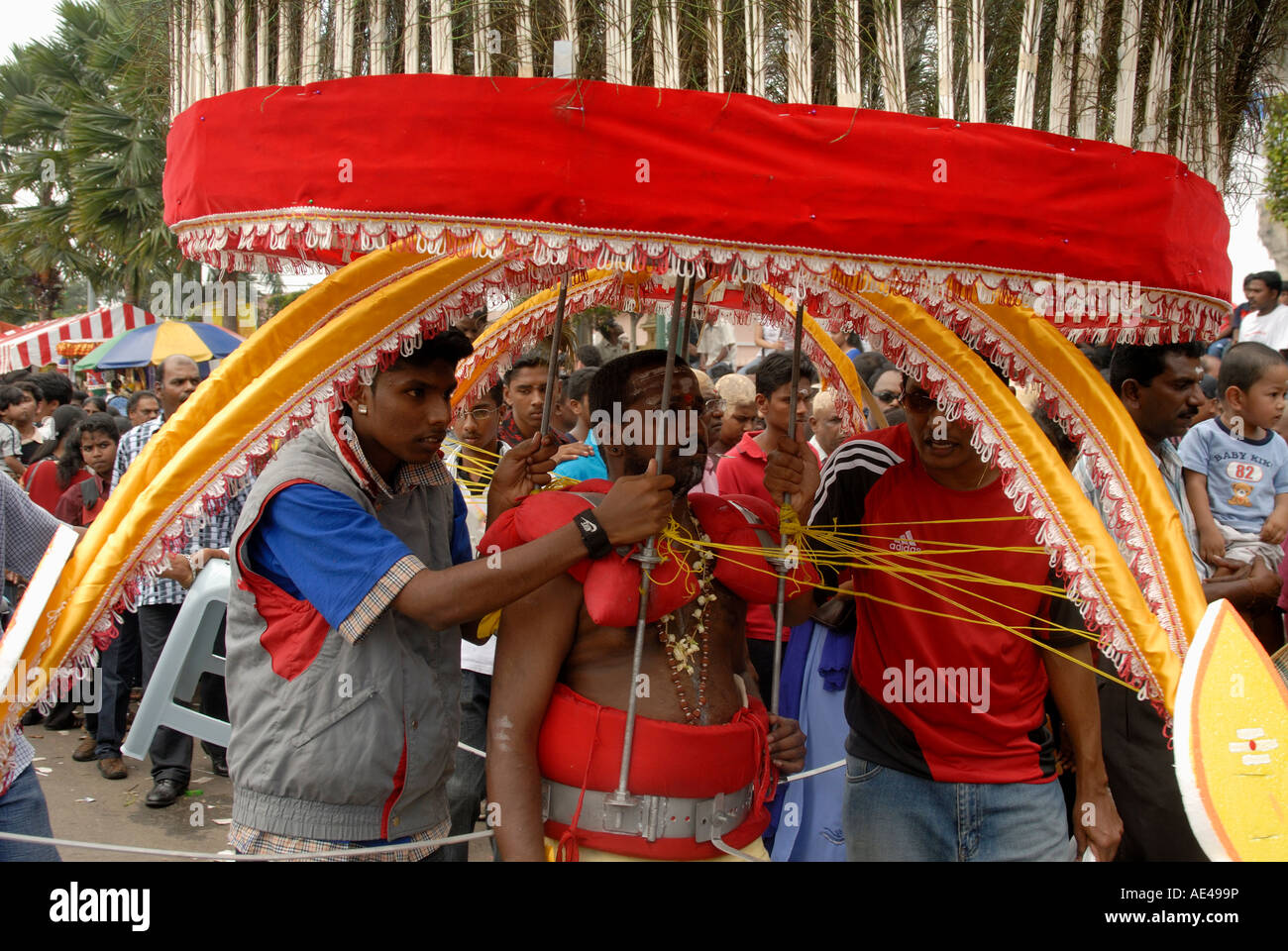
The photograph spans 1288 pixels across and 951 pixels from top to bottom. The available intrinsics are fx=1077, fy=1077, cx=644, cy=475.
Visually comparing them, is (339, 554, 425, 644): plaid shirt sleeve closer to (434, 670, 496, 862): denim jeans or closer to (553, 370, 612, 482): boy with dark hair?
(553, 370, 612, 482): boy with dark hair

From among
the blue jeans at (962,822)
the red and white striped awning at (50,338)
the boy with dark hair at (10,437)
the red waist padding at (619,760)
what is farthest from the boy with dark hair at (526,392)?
the red and white striped awning at (50,338)

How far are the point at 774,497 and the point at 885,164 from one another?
112cm

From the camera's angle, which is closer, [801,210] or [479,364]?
[801,210]

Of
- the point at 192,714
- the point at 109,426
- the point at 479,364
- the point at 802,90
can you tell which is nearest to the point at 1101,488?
the point at 802,90

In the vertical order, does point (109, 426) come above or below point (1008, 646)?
above

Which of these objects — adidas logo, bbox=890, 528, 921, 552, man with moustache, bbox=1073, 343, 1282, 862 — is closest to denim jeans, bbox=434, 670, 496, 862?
adidas logo, bbox=890, 528, 921, 552

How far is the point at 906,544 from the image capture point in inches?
119

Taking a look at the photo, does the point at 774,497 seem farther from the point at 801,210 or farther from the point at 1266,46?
the point at 1266,46

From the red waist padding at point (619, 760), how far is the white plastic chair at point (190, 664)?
3105 millimetres

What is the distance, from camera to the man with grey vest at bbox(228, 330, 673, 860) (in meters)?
2.26

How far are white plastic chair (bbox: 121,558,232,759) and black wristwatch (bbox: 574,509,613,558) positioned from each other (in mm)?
3267

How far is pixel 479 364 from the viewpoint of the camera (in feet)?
13.1

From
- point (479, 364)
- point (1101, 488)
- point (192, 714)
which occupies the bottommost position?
point (192, 714)

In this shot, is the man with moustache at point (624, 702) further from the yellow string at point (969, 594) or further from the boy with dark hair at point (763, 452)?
the boy with dark hair at point (763, 452)
